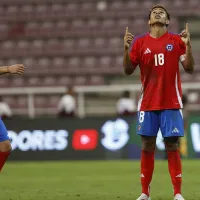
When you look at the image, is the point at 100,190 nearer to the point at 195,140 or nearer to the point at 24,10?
the point at 195,140

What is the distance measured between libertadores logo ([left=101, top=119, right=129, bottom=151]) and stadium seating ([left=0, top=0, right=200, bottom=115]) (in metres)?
5.96

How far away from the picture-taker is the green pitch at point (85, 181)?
8922mm

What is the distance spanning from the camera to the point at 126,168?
47.7 ft

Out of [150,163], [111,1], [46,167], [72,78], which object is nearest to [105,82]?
[72,78]

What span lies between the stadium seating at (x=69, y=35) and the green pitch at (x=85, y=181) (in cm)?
717

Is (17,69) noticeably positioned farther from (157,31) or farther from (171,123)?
(171,123)

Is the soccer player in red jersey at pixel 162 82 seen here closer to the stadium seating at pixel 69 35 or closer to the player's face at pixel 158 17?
the player's face at pixel 158 17

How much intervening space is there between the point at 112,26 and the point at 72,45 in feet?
5.22

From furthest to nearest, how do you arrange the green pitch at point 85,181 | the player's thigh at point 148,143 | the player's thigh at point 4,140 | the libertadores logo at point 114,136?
the libertadores logo at point 114,136, the green pitch at point 85,181, the player's thigh at point 4,140, the player's thigh at point 148,143

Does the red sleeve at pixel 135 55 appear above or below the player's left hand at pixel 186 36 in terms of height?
below

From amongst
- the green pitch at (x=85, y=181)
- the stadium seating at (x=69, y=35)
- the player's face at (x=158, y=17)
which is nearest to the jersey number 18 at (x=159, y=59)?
the player's face at (x=158, y=17)

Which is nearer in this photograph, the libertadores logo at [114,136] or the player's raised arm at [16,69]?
the player's raised arm at [16,69]

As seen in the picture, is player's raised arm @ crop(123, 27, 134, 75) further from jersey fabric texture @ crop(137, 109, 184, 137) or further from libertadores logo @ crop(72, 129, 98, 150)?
libertadores logo @ crop(72, 129, 98, 150)

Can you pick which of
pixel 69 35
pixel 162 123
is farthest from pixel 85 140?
pixel 162 123
